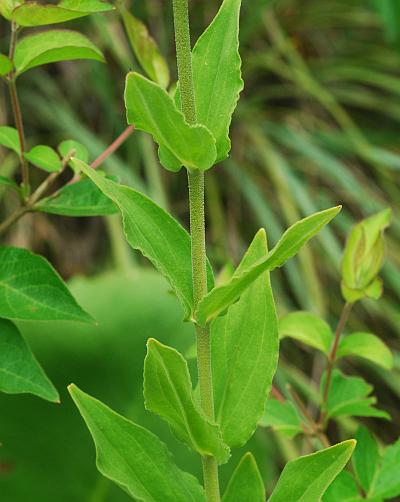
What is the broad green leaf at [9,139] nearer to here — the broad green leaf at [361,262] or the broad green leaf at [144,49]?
the broad green leaf at [144,49]

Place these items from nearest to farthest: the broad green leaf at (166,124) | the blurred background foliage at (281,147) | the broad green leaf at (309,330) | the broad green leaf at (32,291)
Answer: the broad green leaf at (166,124) → the broad green leaf at (32,291) → the broad green leaf at (309,330) → the blurred background foliage at (281,147)

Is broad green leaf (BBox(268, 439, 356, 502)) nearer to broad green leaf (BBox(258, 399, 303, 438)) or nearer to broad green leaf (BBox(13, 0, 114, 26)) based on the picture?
broad green leaf (BBox(258, 399, 303, 438))

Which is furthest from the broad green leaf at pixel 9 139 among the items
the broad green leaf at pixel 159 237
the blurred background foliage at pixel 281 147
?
the blurred background foliage at pixel 281 147

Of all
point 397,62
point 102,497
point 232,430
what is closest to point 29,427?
point 102,497

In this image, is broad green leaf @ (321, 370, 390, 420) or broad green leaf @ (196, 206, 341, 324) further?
broad green leaf @ (321, 370, 390, 420)

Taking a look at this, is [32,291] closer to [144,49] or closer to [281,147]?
[144,49]

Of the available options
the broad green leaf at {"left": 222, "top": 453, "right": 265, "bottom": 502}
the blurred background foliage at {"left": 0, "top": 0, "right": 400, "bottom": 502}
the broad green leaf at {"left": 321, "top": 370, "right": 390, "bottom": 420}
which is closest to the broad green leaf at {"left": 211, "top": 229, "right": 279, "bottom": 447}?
the broad green leaf at {"left": 222, "top": 453, "right": 265, "bottom": 502}
